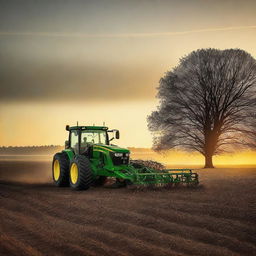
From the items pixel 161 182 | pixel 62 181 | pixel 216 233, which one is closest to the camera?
pixel 216 233

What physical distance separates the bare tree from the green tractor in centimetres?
1214

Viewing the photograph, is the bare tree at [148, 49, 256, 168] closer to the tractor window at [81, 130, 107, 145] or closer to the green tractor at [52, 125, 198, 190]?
the green tractor at [52, 125, 198, 190]

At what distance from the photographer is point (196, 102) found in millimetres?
30484

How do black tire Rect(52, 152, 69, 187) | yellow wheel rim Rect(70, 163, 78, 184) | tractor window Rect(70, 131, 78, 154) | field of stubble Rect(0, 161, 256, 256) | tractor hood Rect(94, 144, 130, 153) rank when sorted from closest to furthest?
field of stubble Rect(0, 161, 256, 256), tractor hood Rect(94, 144, 130, 153), yellow wheel rim Rect(70, 163, 78, 184), black tire Rect(52, 152, 69, 187), tractor window Rect(70, 131, 78, 154)

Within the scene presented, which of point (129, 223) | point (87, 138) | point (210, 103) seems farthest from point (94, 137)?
point (210, 103)

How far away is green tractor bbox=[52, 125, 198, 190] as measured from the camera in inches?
643

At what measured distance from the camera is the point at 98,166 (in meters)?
17.3

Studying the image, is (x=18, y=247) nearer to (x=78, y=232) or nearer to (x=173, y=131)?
(x=78, y=232)

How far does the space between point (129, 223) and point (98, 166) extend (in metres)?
7.62

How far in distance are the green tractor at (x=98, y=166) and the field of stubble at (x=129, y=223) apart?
123cm

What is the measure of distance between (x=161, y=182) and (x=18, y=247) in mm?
9464

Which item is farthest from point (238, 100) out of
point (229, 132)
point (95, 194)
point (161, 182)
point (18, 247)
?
point (18, 247)

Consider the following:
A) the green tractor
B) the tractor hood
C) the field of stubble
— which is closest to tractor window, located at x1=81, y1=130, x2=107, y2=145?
the green tractor

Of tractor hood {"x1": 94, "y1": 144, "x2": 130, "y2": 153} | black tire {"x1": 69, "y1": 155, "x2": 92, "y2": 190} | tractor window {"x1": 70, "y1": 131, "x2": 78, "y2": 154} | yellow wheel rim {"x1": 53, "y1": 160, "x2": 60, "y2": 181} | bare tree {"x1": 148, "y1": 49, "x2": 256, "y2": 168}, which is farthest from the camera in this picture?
bare tree {"x1": 148, "y1": 49, "x2": 256, "y2": 168}
